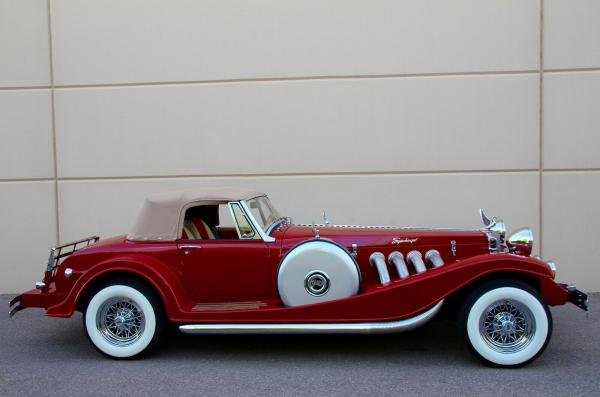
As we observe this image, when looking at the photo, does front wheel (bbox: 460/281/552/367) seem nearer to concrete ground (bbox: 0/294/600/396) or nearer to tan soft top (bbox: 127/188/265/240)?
concrete ground (bbox: 0/294/600/396)

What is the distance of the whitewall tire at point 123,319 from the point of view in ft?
15.7

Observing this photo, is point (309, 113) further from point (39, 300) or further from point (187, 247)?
point (39, 300)

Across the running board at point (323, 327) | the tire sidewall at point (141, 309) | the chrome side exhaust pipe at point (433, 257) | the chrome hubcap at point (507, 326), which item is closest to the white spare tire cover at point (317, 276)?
the running board at point (323, 327)

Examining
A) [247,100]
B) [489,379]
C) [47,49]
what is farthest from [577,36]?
[47,49]

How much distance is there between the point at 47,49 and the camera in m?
7.50

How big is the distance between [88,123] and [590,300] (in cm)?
666

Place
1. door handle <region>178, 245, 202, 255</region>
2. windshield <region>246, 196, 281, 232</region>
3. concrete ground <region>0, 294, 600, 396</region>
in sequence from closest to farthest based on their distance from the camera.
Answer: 1. concrete ground <region>0, 294, 600, 396</region>
2. door handle <region>178, 245, 202, 255</region>
3. windshield <region>246, 196, 281, 232</region>

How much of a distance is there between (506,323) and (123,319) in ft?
10.3

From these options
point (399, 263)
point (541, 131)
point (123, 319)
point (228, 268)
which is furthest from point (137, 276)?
point (541, 131)

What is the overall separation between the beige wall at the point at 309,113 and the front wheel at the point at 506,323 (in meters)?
2.78

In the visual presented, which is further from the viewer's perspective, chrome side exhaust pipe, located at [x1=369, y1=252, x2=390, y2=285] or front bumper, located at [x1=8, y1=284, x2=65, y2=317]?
front bumper, located at [x1=8, y1=284, x2=65, y2=317]

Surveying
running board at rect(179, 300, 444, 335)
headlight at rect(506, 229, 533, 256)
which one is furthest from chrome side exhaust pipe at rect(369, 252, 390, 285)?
headlight at rect(506, 229, 533, 256)

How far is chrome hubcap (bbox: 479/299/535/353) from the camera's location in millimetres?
4457

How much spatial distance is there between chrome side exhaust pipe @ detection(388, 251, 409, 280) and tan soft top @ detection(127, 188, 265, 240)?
4.58 feet
